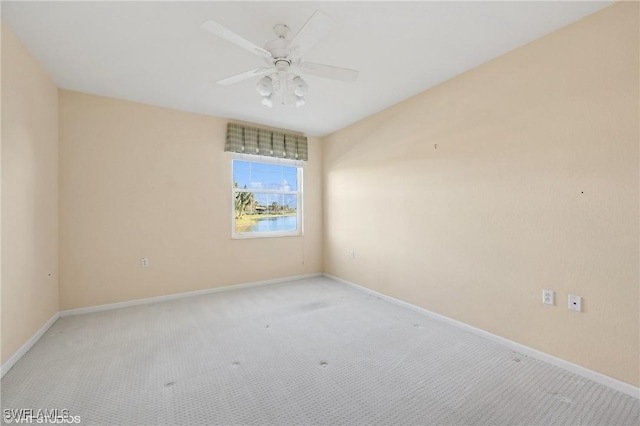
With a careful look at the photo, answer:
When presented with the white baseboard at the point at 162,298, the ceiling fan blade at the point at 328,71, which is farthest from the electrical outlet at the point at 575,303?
the white baseboard at the point at 162,298

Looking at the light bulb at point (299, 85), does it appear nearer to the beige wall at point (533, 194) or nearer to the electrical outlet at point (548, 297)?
the beige wall at point (533, 194)

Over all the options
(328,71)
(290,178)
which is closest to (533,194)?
(328,71)

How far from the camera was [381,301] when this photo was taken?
11.6ft

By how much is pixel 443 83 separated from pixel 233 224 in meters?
3.20

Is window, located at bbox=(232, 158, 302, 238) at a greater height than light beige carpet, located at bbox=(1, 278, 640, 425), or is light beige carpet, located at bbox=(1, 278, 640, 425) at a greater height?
window, located at bbox=(232, 158, 302, 238)

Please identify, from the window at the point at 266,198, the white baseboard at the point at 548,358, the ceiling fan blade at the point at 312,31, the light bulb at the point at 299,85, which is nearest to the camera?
the ceiling fan blade at the point at 312,31

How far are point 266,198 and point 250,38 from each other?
2574 mm

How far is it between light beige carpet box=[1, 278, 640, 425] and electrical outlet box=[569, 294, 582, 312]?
47 cm

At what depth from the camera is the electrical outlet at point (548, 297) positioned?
2.08 m

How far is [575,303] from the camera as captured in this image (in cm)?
197

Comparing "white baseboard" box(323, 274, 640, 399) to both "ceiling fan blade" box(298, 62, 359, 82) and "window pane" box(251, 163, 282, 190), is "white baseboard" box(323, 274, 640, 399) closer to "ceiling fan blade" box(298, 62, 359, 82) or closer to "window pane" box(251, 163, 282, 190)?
"ceiling fan blade" box(298, 62, 359, 82)

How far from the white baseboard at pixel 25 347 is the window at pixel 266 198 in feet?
6.85

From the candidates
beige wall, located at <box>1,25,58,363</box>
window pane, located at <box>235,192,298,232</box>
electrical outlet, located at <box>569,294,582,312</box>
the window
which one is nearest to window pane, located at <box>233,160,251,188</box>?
the window

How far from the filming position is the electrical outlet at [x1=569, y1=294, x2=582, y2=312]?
195 cm
